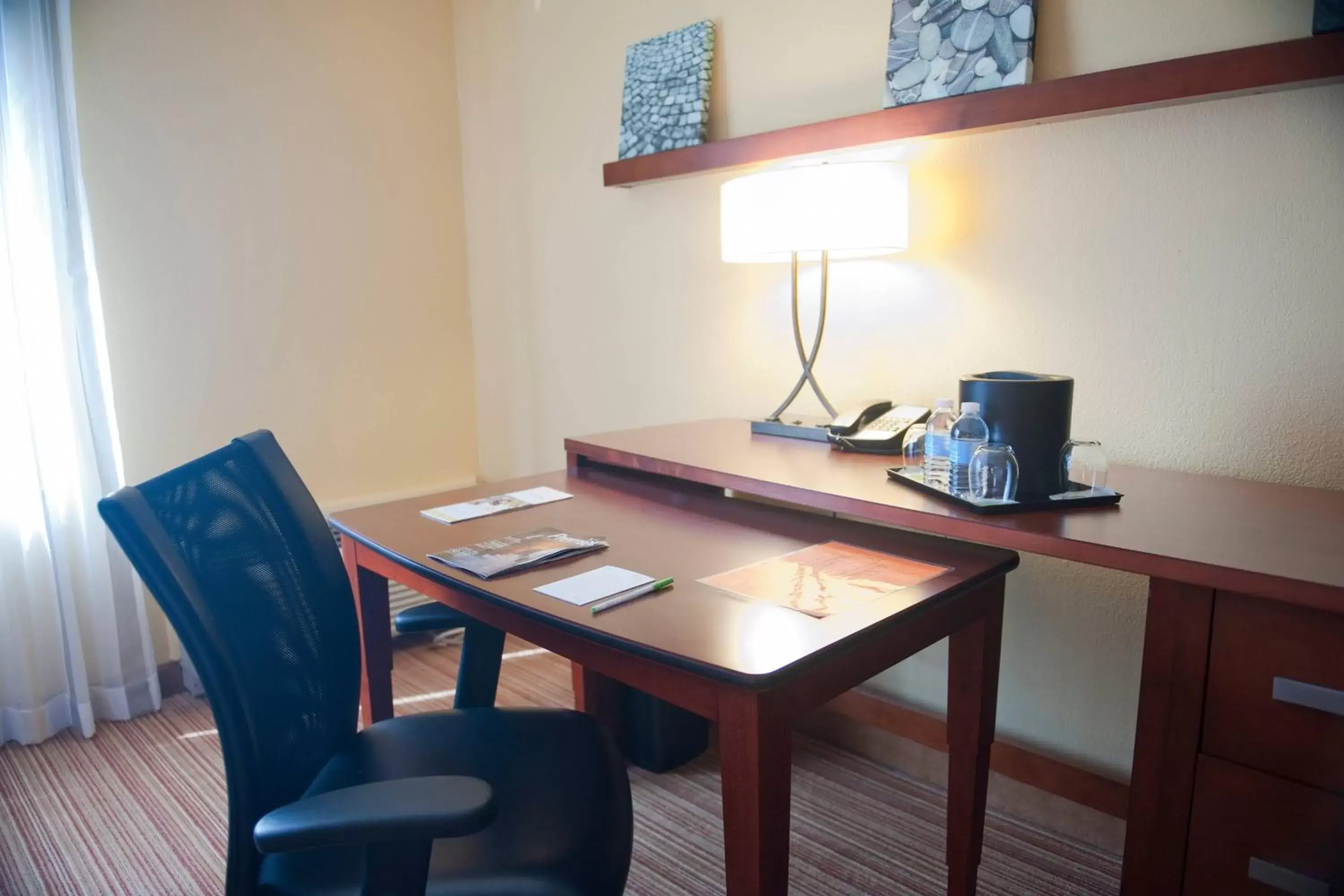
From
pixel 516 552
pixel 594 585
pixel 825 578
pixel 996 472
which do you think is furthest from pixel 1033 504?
pixel 516 552

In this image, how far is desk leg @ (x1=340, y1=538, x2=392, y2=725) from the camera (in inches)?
62.7

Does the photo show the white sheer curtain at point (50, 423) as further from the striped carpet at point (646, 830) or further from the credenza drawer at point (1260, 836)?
the credenza drawer at point (1260, 836)

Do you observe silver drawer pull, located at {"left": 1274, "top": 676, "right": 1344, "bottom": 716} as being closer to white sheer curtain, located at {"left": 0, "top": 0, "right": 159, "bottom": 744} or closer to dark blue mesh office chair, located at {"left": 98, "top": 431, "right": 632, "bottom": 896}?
dark blue mesh office chair, located at {"left": 98, "top": 431, "right": 632, "bottom": 896}

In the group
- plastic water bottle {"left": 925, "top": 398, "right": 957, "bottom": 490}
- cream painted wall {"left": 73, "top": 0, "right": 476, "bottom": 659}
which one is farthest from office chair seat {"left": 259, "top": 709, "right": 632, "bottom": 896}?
cream painted wall {"left": 73, "top": 0, "right": 476, "bottom": 659}

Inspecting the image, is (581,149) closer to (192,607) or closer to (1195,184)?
(1195,184)

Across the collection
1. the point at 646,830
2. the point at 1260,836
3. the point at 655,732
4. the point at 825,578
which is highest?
the point at 825,578

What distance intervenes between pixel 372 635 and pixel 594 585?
615mm

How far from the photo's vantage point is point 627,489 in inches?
72.1

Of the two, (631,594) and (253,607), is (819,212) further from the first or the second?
(253,607)

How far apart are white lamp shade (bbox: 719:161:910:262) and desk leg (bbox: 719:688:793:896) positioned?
1.07 meters

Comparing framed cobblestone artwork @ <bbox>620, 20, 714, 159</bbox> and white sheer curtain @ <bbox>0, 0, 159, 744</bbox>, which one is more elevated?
framed cobblestone artwork @ <bbox>620, 20, 714, 159</bbox>

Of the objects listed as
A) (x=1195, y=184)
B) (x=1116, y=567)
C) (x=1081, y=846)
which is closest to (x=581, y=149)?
(x=1195, y=184)

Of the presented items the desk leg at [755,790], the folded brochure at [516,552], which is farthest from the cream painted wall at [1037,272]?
the desk leg at [755,790]

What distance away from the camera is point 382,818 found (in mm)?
839
